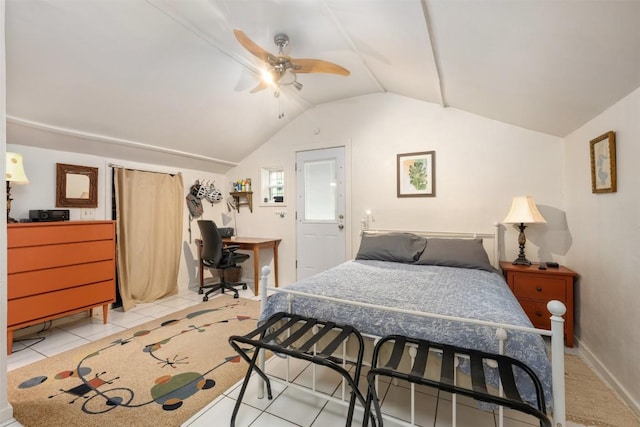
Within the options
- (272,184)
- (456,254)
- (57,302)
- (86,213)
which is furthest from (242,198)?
(456,254)

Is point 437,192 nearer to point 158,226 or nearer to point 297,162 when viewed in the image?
point 297,162

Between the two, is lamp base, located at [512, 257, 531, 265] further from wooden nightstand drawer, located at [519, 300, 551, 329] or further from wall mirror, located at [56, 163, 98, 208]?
wall mirror, located at [56, 163, 98, 208]

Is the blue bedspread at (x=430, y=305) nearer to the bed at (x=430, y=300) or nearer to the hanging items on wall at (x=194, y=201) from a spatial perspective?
the bed at (x=430, y=300)

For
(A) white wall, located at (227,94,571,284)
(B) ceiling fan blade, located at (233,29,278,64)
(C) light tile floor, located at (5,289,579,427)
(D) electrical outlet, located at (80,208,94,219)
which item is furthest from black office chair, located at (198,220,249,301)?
(B) ceiling fan blade, located at (233,29,278,64)

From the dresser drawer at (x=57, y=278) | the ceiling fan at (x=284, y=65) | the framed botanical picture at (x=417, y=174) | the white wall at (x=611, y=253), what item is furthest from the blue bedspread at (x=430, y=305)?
the dresser drawer at (x=57, y=278)

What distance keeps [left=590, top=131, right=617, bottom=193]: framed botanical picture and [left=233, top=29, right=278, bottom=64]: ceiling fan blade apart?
2451 millimetres

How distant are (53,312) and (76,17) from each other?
2.45m

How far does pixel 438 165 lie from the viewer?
3.40 metres

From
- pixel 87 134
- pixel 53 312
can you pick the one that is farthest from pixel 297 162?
pixel 53 312

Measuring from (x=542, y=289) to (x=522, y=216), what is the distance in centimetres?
68

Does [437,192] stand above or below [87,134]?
below

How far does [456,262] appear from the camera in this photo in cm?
274

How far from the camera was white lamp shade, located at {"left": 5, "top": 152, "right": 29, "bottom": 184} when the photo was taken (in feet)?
7.85

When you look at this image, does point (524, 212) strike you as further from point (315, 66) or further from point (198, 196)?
point (198, 196)
